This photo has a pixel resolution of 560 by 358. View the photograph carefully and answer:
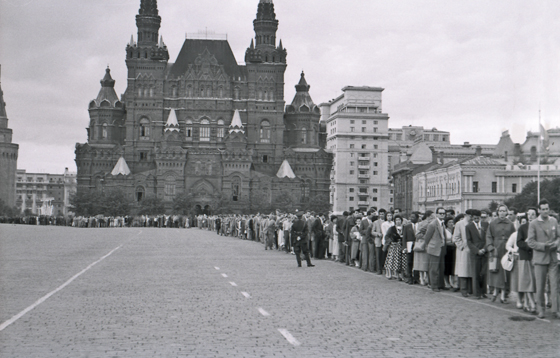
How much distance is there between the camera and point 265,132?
129 metres

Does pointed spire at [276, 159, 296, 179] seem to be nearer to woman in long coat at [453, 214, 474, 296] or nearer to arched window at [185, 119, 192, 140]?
arched window at [185, 119, 192, 140]

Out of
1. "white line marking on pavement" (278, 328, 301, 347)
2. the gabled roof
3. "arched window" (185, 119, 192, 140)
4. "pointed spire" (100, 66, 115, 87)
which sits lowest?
"white line marking on pavement" (278, 328, 301, 347)

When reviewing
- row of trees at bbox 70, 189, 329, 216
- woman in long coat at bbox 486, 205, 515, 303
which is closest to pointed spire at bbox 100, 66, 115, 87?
row of trees at bbox 70, 189, 329, 216

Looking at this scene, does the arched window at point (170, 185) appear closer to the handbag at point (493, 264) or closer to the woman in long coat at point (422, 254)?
the woman in long coat at point (422, 254)

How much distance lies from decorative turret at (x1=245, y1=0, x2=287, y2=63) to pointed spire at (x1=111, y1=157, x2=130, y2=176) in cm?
2549

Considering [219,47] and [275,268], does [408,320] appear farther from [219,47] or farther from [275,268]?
[219,47]

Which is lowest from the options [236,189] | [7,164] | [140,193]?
[140,193]

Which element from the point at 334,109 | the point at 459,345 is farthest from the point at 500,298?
the point at 334,109

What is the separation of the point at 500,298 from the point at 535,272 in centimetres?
293

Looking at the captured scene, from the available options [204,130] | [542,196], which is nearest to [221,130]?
[204,130]

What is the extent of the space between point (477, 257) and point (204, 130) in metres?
112

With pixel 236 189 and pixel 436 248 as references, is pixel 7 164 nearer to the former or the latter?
pixel 236 189

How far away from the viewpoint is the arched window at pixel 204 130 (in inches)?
5005

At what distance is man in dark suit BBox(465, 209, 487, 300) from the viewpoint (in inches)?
675
